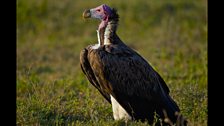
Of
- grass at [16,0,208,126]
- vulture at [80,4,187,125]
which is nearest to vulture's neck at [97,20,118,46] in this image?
vulture at [80,4,187,125]

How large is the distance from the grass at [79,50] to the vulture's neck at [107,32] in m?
0.79

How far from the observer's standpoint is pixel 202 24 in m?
13.4

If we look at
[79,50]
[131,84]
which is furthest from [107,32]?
[79,50]

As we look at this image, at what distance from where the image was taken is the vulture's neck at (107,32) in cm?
662

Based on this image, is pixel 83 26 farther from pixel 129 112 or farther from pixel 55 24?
pixel 129 112

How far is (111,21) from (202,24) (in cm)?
696

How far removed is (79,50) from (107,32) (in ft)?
17.3

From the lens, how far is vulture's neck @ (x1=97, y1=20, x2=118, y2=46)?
6621 mm

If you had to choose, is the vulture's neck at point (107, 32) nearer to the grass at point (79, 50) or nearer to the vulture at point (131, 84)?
the vulture at point (131, 84)

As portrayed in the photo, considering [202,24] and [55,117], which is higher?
[202,24]

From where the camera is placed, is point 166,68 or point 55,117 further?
point 166,68

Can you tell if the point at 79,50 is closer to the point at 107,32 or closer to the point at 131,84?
the point at 107,32

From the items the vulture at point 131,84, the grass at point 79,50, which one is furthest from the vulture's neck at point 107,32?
the grass at point 79,50
